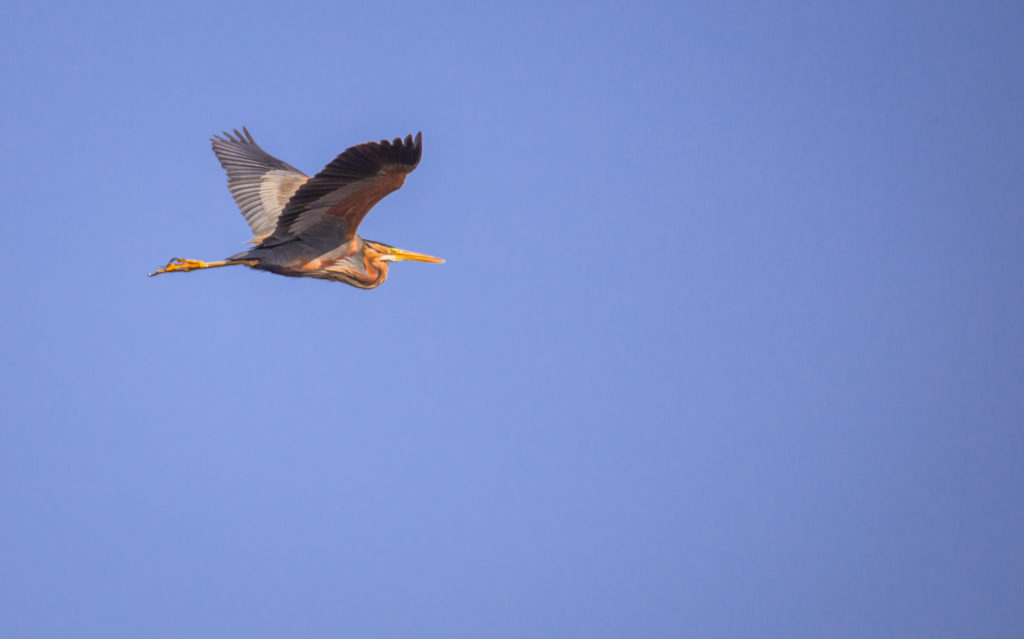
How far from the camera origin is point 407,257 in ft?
47.2

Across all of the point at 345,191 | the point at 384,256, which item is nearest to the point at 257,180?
the point at 384,256

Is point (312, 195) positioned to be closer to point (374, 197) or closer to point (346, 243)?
point (374, 197)

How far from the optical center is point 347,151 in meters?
10.8

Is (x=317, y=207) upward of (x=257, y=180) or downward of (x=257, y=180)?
downward

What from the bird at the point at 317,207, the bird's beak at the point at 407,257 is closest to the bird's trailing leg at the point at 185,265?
the bird at the point at 317,207

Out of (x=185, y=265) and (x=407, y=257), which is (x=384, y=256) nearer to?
(x=407, y=257)

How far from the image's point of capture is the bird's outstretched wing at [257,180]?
46.3 feet

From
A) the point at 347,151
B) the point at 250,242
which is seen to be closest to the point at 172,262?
the point at 250,242

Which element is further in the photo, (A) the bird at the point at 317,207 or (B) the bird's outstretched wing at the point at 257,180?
(B) the bird's outstretched wing at the point at 257,180

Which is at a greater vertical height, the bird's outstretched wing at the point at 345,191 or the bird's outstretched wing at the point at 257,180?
the bird's outstretched wing at the point at 257,180

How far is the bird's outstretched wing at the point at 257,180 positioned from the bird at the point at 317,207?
1 cm

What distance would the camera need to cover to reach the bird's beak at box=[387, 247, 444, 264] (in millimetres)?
14195

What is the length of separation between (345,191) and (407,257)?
114 inches

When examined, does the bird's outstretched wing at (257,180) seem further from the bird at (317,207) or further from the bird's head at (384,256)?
the bird's head at (384,256)
